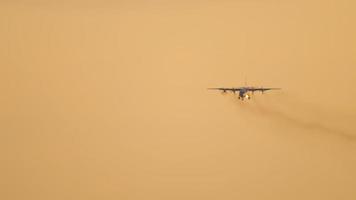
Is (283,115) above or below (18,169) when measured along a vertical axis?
Answer: above

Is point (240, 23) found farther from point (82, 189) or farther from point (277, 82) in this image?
point (82, 189)

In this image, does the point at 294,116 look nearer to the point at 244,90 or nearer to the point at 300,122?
the point at 300,122

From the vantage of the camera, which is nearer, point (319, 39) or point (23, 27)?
point (319, 39)

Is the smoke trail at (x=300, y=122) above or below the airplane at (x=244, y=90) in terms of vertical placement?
below

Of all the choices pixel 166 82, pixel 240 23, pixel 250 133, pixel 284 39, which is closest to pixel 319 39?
pixel 284 39

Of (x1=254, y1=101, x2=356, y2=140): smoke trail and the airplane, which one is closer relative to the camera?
the airplane

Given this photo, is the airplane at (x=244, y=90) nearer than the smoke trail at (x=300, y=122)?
Yes

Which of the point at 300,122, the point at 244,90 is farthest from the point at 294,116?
the point at 244,90

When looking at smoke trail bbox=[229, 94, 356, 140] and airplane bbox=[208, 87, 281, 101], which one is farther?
smoke trail bbox=[229, 94, 356, 140]

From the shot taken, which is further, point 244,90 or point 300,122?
point 300,122

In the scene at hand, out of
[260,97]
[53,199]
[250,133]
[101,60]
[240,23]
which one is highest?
[240,23]

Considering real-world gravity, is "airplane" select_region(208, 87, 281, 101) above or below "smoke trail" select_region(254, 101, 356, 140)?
above
